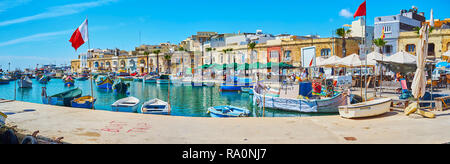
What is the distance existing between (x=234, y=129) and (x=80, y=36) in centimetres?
995

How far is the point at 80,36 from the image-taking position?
13609 mm

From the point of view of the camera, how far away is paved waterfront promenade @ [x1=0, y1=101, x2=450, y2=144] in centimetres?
754

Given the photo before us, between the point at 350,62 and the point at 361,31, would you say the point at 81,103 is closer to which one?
the point at 350,62

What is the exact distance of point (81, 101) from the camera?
19266mm

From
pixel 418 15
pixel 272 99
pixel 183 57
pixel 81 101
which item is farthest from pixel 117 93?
pixel 418 15

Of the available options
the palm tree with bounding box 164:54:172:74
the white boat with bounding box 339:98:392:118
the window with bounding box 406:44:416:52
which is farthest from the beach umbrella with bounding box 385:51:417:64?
the palm tree with bounding box 164:54:172:74

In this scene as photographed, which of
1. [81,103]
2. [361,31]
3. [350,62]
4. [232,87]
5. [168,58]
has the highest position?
[361,31]

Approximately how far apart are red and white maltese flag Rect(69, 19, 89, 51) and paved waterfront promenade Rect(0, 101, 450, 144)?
4065 millimetres

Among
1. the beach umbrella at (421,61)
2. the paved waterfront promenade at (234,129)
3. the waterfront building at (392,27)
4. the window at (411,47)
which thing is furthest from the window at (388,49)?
the beach umbrella at (421,61)

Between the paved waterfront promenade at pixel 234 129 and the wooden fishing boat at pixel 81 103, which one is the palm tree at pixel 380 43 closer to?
the paved waterfront promenade at pixel 234 129

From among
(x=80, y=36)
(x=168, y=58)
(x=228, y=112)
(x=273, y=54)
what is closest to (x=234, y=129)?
(x=228, y=112)

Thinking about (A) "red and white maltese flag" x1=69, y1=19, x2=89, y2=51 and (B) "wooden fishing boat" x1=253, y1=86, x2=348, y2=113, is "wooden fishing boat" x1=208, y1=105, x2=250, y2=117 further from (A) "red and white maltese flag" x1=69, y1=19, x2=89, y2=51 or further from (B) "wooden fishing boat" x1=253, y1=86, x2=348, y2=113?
(A) "red and white maltese flag" x1=69, y1=19, x2=89, y2=51
